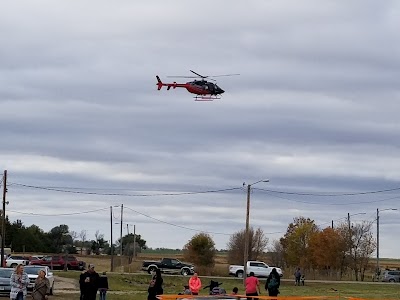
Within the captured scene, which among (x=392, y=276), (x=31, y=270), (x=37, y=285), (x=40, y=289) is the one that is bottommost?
(x=40, y=289)

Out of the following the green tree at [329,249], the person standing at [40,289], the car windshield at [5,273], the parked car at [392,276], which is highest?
the green tree at [329,249]

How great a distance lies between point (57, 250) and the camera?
139000 mm

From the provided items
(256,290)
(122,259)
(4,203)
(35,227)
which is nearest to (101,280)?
(256,290)

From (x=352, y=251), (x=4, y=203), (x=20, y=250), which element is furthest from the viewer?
(x=20, y=250)

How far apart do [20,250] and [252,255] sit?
36.8 metres

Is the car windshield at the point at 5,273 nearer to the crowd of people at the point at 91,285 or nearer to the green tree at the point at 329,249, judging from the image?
the crowd of people at the point at 91,285

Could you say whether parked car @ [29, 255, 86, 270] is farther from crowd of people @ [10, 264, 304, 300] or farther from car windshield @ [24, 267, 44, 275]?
crowd of people @ [10, 264, 304, 300]

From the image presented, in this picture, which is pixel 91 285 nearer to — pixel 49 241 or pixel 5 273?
pixel 5 273

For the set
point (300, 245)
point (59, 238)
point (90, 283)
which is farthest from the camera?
point (59, 238)

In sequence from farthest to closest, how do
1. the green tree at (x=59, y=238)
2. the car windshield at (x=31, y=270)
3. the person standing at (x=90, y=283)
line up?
the green tree at (x=59, y=238) → the car windshield at (x=31, y=270) → the person standing at (x=90, y=283)

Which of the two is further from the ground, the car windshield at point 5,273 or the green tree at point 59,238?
the green tree at point 59,238

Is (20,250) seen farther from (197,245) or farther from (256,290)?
(256,290)

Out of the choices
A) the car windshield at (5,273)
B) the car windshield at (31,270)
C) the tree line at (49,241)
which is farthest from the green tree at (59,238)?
the car windshield at (5,273)

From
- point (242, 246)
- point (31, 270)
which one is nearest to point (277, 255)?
point (242, 246)
